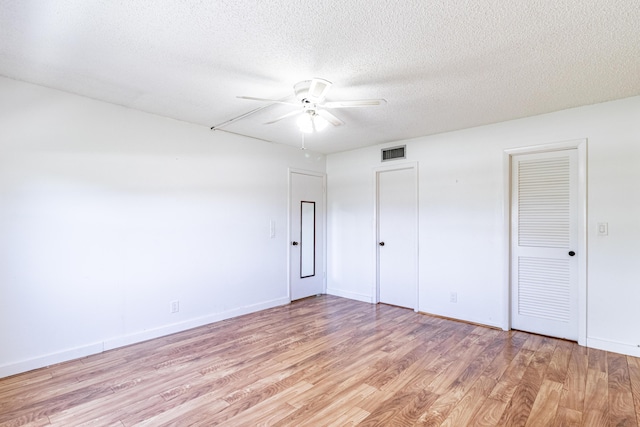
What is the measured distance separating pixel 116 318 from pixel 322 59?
312 cm

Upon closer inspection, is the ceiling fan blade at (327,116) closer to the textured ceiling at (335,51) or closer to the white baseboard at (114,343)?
the textured ceiling at (335,51)

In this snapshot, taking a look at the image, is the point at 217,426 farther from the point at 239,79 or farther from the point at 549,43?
the point at 549,43

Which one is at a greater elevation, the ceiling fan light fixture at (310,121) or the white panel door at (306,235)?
the ceiling fan light fixture at (310,121)

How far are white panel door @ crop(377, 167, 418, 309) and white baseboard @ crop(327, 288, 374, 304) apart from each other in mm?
185

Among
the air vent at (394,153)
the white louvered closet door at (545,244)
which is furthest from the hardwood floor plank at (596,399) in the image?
the air vent at (394,153)

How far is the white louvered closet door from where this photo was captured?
346 centimetres

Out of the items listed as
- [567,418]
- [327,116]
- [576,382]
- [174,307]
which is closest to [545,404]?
[567,418]

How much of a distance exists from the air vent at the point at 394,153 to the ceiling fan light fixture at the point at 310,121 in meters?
1.99

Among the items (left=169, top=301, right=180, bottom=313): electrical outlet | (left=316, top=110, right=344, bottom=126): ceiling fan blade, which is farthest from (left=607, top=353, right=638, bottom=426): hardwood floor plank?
(left=169, top=301, right=180, bottom=313): electrical outlet

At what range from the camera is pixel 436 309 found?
4363 millimetres

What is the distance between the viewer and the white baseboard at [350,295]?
5.08 m

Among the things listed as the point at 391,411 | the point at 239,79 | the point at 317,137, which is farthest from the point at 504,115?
the point at 391,411

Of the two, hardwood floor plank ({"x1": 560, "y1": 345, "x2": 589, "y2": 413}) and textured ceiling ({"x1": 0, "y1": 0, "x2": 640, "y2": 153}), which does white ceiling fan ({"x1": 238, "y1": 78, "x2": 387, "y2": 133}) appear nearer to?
textured ceiling ({"x1": 0, "y1": 0, "x2": 640, "y2": 153})

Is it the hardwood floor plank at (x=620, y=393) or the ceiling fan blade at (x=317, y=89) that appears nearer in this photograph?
the hardwood floor plank at (x=620, y=393)
